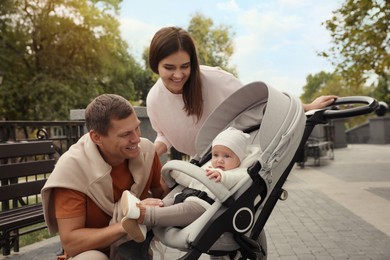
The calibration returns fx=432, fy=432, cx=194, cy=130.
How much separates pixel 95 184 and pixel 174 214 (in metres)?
0.43

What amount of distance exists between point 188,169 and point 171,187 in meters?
0.56

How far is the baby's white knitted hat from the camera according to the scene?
7.97 feet

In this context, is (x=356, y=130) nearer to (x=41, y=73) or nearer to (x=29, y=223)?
(x=41, y=73)

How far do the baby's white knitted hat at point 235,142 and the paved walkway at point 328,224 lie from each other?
92.0 inches

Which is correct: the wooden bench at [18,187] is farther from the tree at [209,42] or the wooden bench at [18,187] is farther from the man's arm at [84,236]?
the tree at [209,42]

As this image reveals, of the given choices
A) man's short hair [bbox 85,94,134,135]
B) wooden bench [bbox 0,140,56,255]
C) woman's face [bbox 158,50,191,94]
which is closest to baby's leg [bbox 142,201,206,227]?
man's short hair [bbox 85,94,134,135]

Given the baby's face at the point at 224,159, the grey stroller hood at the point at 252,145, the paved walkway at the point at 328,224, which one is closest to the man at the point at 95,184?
the grey stroller hood at the point at 252,145

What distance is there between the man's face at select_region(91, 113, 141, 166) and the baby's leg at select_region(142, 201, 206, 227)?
1.14 feet

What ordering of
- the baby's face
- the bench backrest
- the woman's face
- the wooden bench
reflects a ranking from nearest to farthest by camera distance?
the baby's face
the woman's face
the wooden bench
the bench backrest

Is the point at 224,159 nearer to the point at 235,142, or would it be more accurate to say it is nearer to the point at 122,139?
the point at 235,142

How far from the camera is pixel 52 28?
2620 cm

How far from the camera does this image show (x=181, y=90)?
2.92 m

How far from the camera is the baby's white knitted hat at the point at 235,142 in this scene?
2.43 m

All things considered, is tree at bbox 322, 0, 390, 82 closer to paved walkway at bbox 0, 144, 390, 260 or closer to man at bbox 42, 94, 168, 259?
paved walkway at bbox 0, 144, 390, 260
